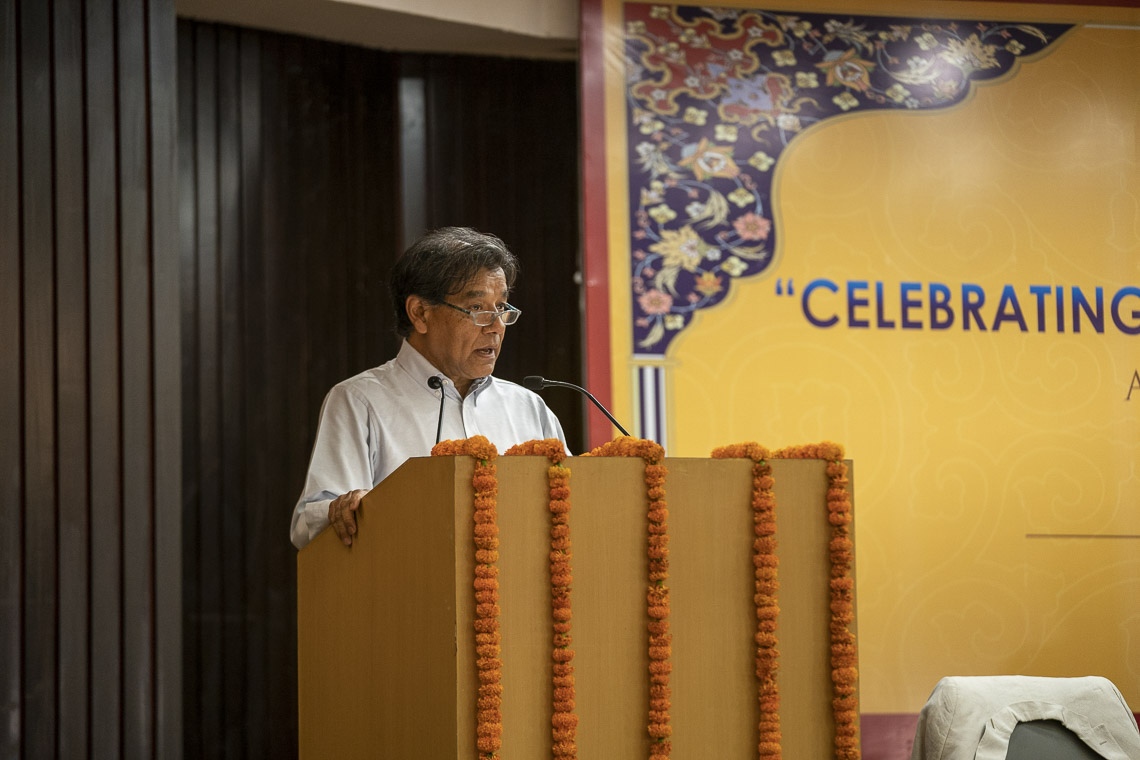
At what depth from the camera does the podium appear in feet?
7.41

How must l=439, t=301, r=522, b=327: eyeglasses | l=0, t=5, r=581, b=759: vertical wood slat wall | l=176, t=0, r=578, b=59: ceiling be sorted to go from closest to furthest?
l=439, t=301, r=522, b=327: eyeglasses → l=0, t=5, r=581, b=759: vertical wood slat wall → l=176, t=0, r=578, b=59: ceiling

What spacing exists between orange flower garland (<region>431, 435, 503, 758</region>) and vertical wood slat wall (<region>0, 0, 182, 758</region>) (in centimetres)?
220

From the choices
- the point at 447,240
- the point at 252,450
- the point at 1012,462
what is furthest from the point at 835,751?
the point at 252,450

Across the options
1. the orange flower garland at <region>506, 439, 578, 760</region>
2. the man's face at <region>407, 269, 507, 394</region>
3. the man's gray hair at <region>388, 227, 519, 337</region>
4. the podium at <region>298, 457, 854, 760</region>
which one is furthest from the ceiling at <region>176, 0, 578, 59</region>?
the orange flower garland at <region>506, 439, 578, 760</region>

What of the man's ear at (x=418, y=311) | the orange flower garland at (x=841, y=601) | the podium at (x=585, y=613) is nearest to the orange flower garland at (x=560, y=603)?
the podium at (x=585, y=613)

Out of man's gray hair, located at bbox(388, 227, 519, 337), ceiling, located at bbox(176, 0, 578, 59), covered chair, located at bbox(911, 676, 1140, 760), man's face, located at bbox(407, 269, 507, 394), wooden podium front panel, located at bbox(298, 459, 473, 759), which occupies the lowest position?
covered chair, located at bbox(911, 676, 1140, 760)

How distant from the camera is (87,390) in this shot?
409 centimetres

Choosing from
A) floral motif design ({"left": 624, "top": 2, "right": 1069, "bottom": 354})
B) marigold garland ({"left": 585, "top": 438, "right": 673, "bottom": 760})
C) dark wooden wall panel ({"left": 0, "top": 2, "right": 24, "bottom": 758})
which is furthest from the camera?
floral motif design ({"left": 624, "top": 2, "right": 1069, "bottom": 354})

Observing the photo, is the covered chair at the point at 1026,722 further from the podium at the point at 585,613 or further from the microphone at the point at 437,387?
the microphone at the point at 437,387

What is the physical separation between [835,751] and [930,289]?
2.54m

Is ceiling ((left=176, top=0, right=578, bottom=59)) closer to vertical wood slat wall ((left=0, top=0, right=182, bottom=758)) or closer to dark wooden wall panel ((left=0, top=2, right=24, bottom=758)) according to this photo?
vertical wood slat wall ((left=0, top=0, right=182, bottom=758))

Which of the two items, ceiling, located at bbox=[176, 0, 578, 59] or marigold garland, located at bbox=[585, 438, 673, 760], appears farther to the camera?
ceiling, located at bbox=[176, 0, 578, 59]

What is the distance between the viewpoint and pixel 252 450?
16.4 feet

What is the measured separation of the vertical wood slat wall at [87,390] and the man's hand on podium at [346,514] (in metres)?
1.72
